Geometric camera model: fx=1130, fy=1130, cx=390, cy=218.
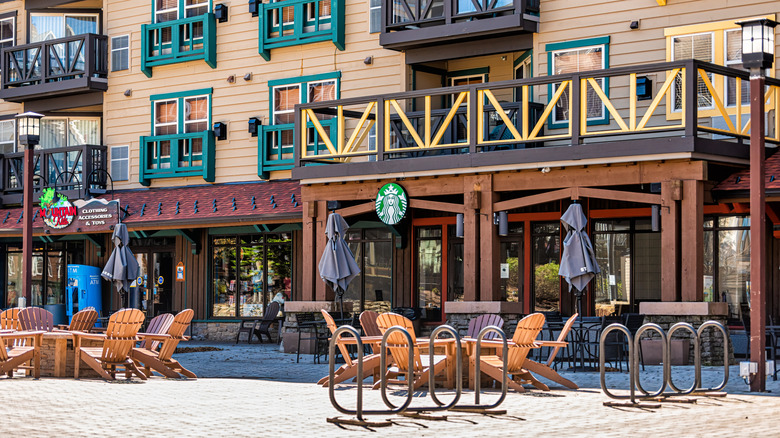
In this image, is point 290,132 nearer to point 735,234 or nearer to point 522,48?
point 522,48

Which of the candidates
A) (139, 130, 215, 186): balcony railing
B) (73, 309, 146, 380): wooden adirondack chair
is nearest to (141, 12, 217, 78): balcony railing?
(139, 130, 215, 186): balcony railing

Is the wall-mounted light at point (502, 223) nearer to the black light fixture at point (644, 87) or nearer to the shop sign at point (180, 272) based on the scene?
the black light fixture at point (644, 87)

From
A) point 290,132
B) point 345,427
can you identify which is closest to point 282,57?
point 290,132

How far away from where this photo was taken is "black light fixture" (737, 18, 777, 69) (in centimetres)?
1363

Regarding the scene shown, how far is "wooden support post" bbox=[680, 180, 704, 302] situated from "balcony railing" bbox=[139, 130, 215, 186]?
12462mm

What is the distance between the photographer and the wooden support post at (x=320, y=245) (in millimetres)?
20703

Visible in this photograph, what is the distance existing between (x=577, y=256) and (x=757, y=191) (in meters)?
4.20

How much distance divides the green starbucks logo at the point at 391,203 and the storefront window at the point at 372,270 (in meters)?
3.53

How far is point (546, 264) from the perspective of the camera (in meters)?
21.8

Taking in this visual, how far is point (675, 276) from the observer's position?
1700 centimetres

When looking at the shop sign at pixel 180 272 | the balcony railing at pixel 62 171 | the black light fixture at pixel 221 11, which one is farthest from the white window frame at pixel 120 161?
the black light fixture at pixel 221 11

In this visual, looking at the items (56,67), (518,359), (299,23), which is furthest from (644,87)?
(56,67)

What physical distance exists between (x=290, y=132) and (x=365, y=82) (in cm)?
215

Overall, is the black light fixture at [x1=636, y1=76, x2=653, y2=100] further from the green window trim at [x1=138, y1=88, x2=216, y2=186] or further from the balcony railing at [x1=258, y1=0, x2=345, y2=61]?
the green window trim at [x1=138, y1=88, x2=216, y2=186]
